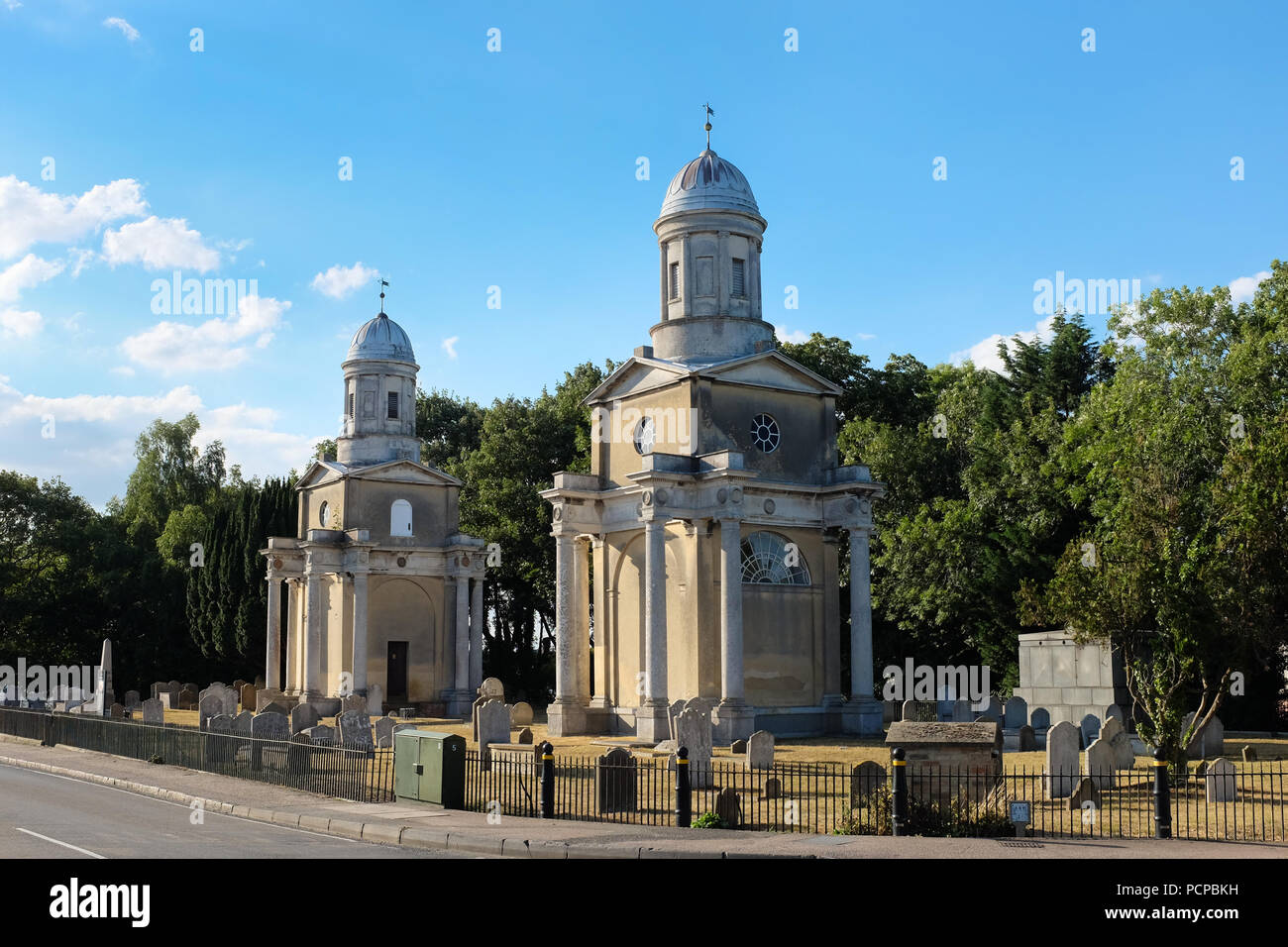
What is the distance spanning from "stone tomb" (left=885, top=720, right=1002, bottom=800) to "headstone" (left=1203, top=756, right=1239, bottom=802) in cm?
301

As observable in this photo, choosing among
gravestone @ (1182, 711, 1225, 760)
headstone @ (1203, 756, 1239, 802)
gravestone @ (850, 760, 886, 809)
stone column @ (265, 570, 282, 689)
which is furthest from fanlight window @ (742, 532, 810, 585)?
stone column @ (265, 570, 282, 689)

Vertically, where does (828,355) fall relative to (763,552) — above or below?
above

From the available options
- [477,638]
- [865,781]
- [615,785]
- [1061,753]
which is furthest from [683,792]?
Answer: [477,638]

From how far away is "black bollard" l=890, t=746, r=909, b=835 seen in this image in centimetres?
1556

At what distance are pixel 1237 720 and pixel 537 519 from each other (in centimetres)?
2943

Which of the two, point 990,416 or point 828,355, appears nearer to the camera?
point 990,416

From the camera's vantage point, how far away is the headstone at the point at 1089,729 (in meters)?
27.3

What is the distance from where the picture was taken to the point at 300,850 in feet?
47.9

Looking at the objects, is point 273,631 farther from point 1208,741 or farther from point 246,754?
point 1208,741

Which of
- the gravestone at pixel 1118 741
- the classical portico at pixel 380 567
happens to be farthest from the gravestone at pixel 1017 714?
the classical portico at pixel 380 567

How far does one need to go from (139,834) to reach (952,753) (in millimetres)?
11602

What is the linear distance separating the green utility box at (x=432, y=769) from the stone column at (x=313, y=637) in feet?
98.2
